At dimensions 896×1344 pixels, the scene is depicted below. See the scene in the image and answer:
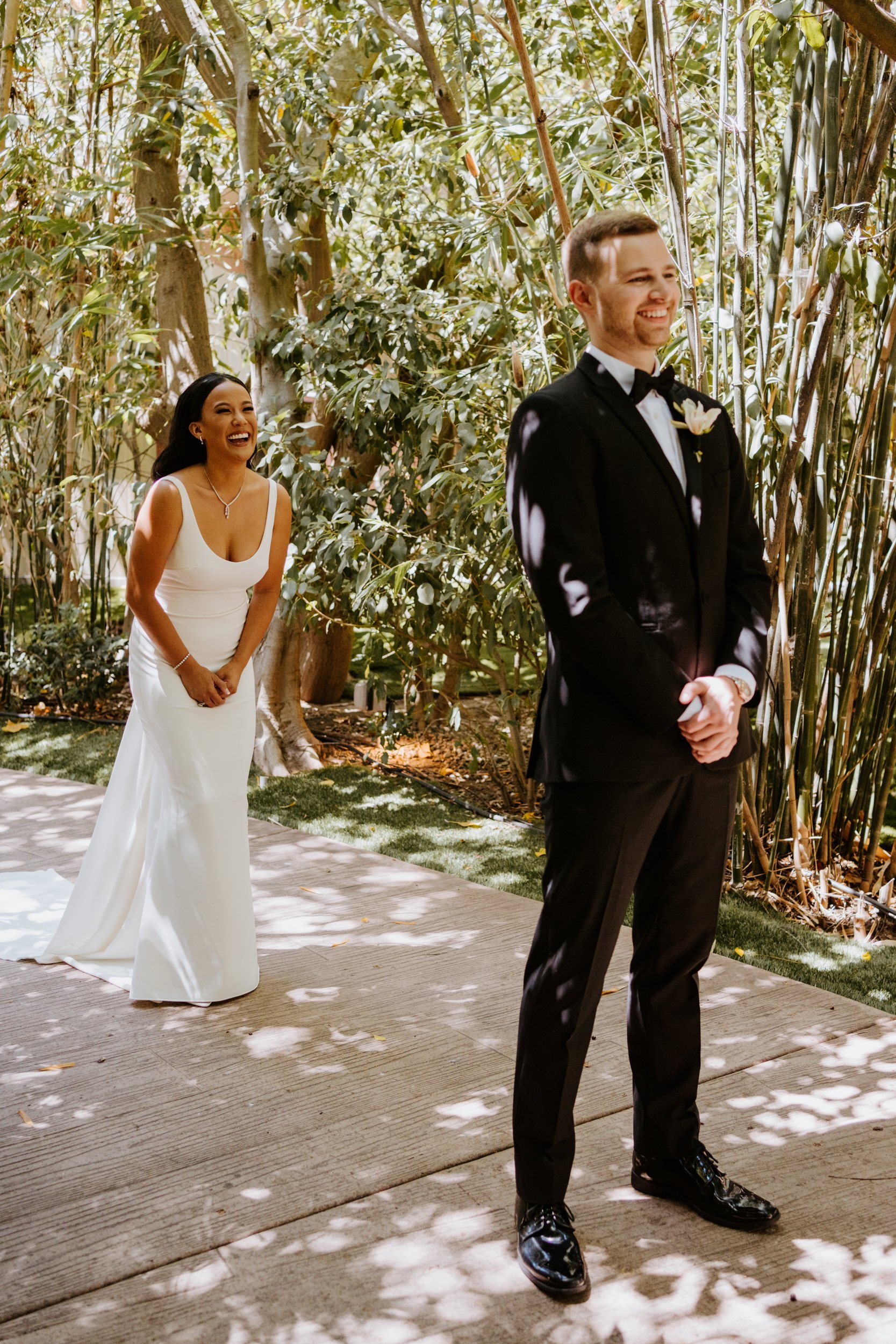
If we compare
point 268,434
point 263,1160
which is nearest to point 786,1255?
point 263,1160

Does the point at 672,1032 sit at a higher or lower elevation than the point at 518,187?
lower

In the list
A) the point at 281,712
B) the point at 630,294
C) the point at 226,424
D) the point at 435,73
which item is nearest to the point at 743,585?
the point at 630,294

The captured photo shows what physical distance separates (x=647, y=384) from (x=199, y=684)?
67.5 inches

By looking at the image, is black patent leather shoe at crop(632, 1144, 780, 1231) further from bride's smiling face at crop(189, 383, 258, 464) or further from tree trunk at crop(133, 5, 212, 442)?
tree trunk at crop(133, 5, 212, 442)

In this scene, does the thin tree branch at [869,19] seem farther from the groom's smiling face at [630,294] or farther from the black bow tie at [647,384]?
the black bow tie at [647,384]

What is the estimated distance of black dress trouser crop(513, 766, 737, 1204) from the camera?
6.84 feet

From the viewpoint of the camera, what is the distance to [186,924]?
10.9 ft

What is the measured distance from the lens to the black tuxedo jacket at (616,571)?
6.50 feet

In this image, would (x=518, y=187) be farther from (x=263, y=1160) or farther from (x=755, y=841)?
(x=263, y=1160)

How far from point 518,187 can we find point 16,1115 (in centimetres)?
338

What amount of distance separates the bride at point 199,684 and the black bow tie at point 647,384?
1.51 meters

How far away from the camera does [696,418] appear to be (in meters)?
2.07

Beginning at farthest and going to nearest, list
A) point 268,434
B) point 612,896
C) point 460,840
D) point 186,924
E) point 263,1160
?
point 268,434, point 460,840, point 186,924, point 263,1160, point 612,896

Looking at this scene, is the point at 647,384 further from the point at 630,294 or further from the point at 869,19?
the point at 869,19
